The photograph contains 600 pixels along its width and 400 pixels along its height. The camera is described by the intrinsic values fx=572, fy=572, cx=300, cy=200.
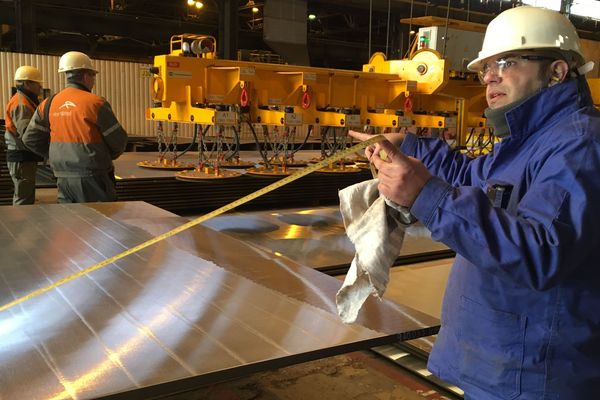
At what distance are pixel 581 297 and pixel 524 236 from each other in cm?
29

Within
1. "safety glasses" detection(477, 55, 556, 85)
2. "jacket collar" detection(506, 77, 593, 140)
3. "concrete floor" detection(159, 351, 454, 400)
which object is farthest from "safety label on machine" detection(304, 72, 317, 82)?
"jacket collar" detection(506, 77, 593, 140)

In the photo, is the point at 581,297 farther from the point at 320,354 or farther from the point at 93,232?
the point at 93,232

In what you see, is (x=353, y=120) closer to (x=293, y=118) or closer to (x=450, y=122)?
(x=293, y=118)

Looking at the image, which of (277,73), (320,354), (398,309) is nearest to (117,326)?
(320,354)

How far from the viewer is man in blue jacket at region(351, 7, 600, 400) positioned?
3.40 ft

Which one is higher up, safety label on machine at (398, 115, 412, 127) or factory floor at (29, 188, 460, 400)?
safety label on machine at (398, 115, 412, 127)

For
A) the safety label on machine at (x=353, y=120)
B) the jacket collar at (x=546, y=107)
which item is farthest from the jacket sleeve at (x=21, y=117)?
the jacket collar at (x=546, y=107)

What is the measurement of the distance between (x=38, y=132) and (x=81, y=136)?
0.57 meters

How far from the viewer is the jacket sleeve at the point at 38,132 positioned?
4082 millimetres

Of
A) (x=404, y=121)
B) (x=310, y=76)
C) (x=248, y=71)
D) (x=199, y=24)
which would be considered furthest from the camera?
(x=199, y=24)

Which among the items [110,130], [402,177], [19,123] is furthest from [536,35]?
[19,123]

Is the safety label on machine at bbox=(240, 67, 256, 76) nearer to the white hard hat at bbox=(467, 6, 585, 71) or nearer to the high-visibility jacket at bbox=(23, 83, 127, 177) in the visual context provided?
the high-visibility jacket at bbox=(23, 83, 127, 177)

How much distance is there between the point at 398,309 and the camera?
6.42 feet

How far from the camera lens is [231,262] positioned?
2438mm
